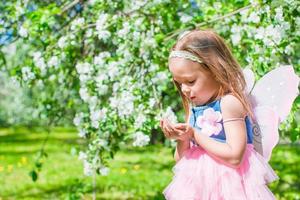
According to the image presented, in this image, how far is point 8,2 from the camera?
5.71m

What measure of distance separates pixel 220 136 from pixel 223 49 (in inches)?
14.4

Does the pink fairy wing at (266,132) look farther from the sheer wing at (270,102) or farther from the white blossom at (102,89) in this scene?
the white blossom at (102,89)

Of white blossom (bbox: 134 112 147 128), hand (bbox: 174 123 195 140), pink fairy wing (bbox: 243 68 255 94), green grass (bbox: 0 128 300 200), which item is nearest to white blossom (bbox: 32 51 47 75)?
green grass (bbox: 0 128 300 200)

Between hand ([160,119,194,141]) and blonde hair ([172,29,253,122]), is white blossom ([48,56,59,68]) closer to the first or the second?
blonde hair ([172,29,253,122])

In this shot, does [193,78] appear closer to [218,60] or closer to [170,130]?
[218,60]

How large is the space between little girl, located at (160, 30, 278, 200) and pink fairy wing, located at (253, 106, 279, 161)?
10cm

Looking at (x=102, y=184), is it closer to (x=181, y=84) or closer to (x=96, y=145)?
(x=96, y=145)

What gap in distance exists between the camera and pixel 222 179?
8.66ft

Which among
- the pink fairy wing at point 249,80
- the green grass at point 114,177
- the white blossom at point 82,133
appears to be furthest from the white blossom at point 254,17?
the green grass at point 114,177

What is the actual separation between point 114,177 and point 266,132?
5126 millimetres

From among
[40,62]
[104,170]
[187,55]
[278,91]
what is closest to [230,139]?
[187,55]

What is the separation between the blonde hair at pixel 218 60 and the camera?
2.64 meters

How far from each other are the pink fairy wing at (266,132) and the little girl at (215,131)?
0.10m

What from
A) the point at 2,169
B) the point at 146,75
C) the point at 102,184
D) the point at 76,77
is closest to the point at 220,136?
the point at 146,75
